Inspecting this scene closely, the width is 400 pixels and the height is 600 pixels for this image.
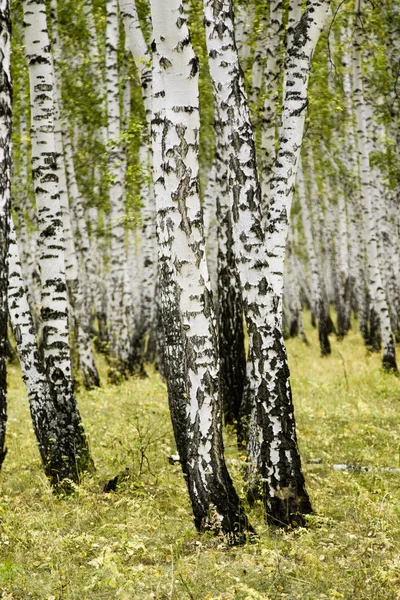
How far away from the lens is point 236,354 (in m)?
9.55

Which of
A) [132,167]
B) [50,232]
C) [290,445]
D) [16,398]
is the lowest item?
[16,398]

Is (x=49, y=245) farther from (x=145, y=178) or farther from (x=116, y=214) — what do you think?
(x=116, y=214)

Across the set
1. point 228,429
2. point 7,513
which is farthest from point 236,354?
point 7,513

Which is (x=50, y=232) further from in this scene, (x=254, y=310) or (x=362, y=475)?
(x=362, y=475)

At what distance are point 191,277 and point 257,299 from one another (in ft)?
3.06

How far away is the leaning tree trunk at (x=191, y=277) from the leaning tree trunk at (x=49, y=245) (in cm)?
251

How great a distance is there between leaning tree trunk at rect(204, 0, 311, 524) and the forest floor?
1.44 feet

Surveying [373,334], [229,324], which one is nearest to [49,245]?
[229,324]

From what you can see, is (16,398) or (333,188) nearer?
(16,398)

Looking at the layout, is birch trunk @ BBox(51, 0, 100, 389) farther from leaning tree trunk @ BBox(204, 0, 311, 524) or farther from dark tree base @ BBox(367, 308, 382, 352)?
dark tree base @ BBox(367, 308, 382, 352)

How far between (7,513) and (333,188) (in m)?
23.4

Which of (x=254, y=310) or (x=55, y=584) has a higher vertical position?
(x=254, y=310)

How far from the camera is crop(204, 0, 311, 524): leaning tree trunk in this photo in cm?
574

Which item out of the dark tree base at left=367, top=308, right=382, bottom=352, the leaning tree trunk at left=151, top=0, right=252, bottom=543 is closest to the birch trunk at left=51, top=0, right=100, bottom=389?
the leaning tree trunk at left=151, top=0, right=252, bottom=543
